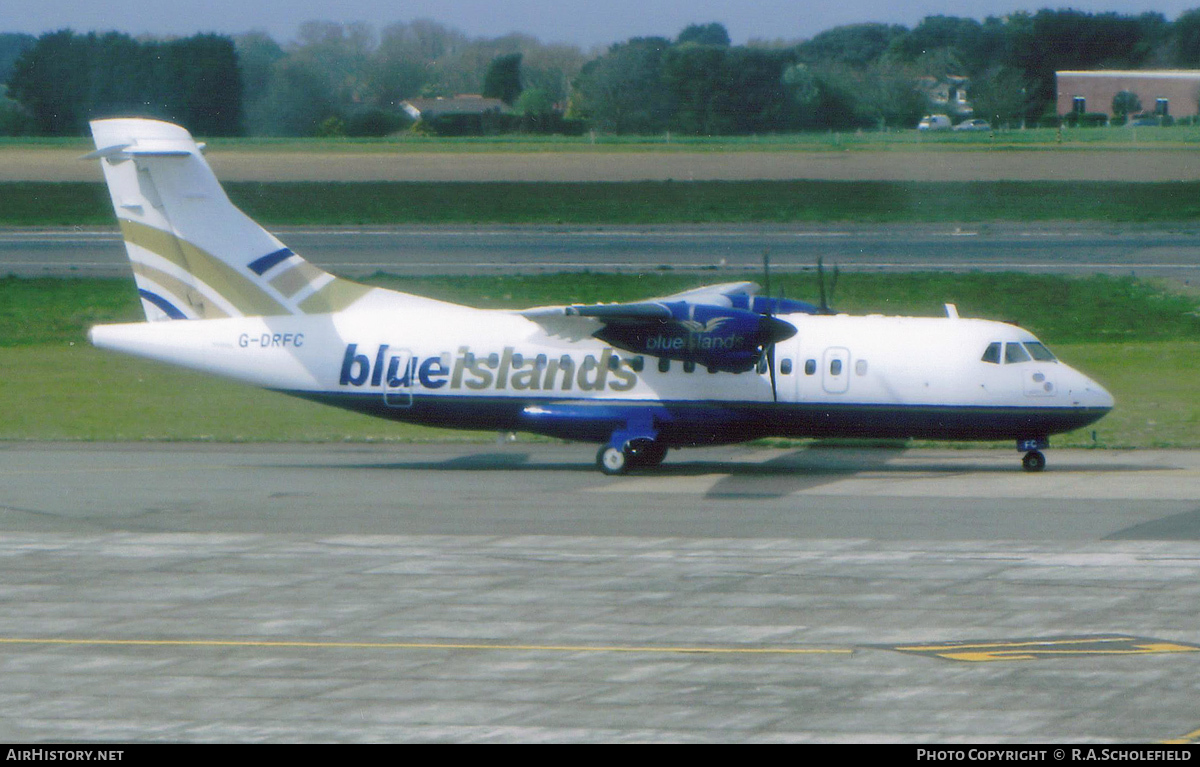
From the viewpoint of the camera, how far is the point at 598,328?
86.6 ft

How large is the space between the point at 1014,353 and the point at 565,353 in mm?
8256

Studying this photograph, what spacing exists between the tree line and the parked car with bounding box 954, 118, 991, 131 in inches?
16.0

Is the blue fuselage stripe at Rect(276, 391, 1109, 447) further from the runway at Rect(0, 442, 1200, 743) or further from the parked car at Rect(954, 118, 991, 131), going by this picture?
the parked car at Rect(954, 118, 991, 131)

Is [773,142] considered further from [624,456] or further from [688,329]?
[688,329]

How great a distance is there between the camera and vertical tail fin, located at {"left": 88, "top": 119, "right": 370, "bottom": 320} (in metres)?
27.8

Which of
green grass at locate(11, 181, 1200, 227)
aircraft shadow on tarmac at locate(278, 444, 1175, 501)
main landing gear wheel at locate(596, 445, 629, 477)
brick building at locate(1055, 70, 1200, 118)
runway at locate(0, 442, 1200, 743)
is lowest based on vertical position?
aircraft shadow on tarmac at locate(278, 444, 1175, 501)

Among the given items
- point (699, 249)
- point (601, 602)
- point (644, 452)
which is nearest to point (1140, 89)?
point (699, 249)

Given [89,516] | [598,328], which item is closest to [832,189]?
[598,328]

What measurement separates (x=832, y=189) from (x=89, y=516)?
4676 cm

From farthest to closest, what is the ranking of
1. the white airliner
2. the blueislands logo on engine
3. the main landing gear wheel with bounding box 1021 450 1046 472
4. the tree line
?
1. the tree line
2. the blueislands logo on engine
3. the main landing gear wheel with bounding box 1021 450 1046 472
4. the white airliner

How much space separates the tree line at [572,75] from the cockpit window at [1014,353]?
698 inches

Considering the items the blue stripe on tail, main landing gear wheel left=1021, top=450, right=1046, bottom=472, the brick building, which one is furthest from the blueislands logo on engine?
the brick building

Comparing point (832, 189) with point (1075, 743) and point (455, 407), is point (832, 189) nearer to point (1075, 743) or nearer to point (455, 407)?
point (455, 407)

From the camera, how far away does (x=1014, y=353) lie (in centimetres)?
2603
